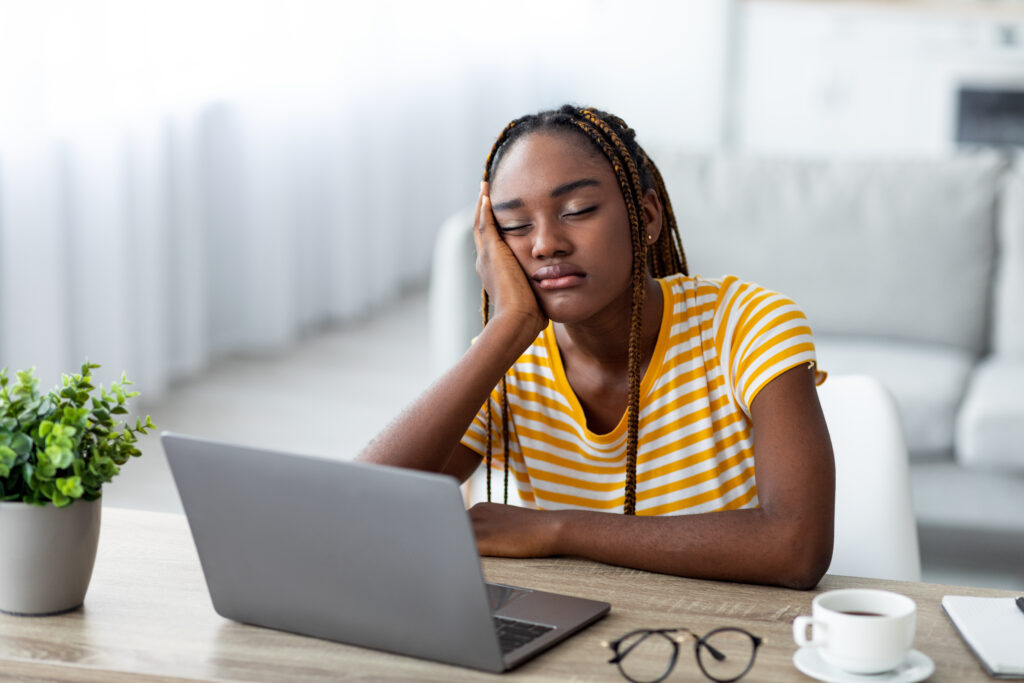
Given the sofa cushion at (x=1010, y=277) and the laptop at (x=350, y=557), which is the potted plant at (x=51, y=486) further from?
the sofa cushion at (x=1010, y=277)

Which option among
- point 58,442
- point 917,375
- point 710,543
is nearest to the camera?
point 58,442

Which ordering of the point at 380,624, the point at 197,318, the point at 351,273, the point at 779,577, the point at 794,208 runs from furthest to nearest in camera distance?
the point at 351,273 → the point at 197,318 → the point at 794,208 → the point at 779,577 → the point at 380,624

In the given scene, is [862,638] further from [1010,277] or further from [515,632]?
[1010,277]

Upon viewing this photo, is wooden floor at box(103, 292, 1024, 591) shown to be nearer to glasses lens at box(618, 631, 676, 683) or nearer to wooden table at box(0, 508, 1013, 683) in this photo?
wooden table at box(0, 508, 1013, 683)

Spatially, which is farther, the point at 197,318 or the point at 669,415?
the point at 197,318

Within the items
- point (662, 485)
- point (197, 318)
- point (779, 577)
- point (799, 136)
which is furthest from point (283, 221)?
point (779, 577)

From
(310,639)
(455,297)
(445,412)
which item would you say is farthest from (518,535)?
(455,297)

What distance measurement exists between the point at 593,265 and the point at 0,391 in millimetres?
562

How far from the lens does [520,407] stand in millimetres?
1404

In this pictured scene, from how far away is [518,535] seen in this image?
1.16 meters

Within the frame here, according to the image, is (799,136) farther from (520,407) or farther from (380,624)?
(380,624)

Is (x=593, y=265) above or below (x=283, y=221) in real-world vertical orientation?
above

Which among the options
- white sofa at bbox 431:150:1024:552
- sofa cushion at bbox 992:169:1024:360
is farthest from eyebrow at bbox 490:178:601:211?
sofa cushion at bbox 992:169:1024:360

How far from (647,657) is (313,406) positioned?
2.76m
